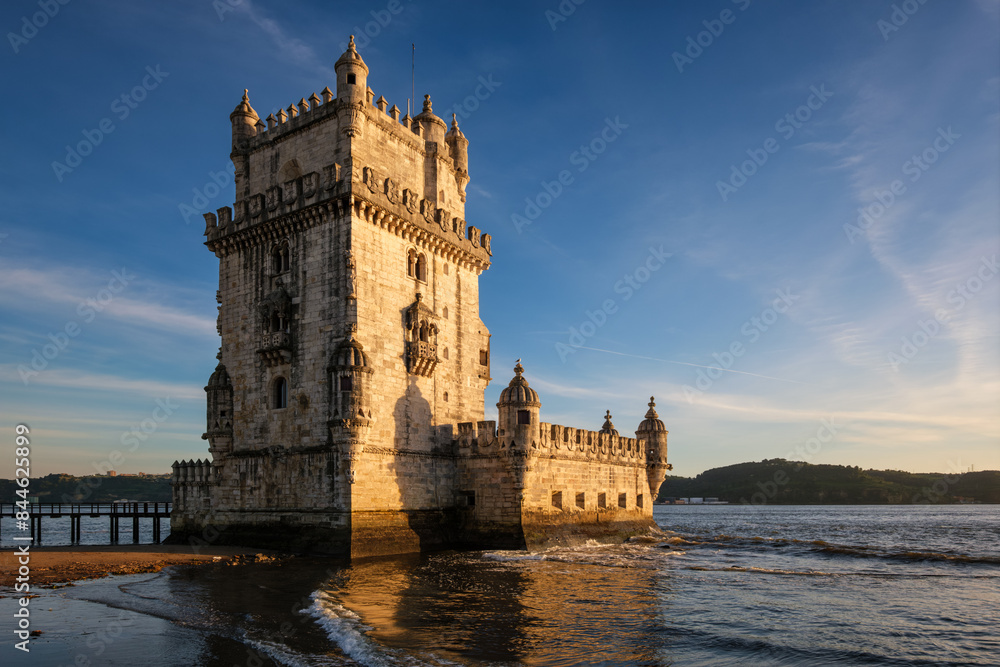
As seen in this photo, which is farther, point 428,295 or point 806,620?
point 428,295

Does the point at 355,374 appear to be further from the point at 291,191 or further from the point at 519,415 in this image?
the point at 291,191

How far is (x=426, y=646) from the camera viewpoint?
1488 cm

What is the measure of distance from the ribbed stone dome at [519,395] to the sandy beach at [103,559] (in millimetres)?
11802

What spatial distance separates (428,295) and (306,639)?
21738 millimetres

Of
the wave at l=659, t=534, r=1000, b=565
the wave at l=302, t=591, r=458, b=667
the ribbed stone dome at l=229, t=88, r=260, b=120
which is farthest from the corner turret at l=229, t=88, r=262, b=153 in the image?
the wave at l=659, t=534, r=1000, b=565

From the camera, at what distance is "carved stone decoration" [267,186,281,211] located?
3343 centimetres

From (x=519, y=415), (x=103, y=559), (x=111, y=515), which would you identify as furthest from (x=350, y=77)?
(x=111, y=515)

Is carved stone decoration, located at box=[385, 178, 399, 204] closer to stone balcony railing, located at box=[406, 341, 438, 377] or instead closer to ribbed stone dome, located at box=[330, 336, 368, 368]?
stone balcony railing, located at box=[406, 341, 438, 377]

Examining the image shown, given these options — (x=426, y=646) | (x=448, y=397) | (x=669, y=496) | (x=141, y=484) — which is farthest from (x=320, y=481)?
(x=669, y=496)

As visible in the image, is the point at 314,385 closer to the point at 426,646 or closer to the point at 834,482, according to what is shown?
the point at 426,646

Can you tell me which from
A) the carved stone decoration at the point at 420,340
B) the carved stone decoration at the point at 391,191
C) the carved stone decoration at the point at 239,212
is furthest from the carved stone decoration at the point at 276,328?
the carved stone decoration at the point at 391,191

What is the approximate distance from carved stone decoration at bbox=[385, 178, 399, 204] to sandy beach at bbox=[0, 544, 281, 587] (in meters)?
16.2

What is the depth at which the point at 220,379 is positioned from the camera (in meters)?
34.1

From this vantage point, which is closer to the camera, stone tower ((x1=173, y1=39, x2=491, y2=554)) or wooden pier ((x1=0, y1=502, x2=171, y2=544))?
stone tower ((x1=173, y1=39, x2=491, y2=554))
